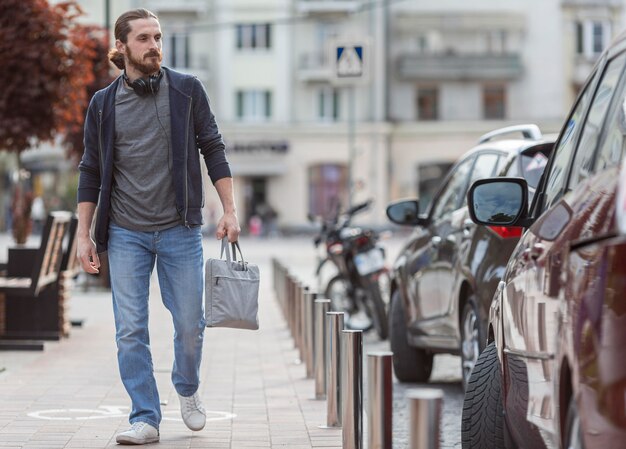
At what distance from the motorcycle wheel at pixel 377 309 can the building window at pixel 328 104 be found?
4454 cm

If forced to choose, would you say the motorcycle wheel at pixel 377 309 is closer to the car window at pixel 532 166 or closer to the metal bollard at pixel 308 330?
the metal bollard at pixel 308 330

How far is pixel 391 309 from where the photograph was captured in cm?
1065

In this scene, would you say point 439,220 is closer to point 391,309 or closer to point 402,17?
point 391,309

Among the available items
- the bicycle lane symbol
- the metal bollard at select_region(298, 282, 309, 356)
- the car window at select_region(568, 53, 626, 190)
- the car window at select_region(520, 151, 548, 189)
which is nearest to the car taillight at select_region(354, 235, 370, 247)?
the metal bollard at select_region(298, 282, 309, 356)

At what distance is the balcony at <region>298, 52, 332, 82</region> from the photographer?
2279 inches

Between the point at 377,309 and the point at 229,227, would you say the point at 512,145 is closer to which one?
the point at 229,227

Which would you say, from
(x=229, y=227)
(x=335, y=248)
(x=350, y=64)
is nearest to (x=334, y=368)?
(x=229, y=227)

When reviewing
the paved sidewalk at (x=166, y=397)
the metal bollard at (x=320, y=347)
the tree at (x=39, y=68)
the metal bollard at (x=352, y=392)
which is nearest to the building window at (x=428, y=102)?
the tree at (x=39, y=68)

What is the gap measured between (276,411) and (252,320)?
1.61 meters

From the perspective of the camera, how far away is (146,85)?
6824 millimetres

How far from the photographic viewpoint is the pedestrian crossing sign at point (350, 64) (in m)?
19.9

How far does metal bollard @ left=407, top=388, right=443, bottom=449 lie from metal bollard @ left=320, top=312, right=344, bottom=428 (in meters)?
3.35

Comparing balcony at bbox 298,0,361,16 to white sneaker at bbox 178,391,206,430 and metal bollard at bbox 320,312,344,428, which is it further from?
white sneaker at bbox 178,391,206,430

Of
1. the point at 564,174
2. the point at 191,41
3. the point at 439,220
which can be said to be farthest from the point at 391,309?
the point at 191,41
